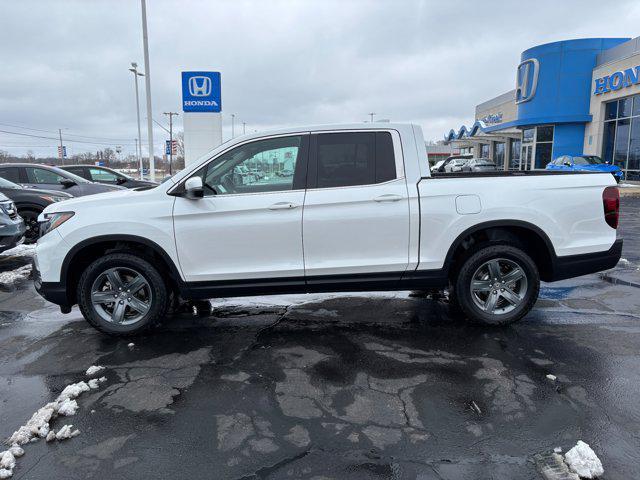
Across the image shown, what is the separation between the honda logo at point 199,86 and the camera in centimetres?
1513

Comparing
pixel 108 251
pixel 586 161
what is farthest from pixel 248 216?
pixel 586 161

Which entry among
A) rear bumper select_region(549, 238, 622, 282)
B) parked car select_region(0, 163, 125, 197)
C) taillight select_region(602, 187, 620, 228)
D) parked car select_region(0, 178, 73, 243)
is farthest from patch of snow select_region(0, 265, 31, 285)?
taillight select_region(602, 187, 620, 228)

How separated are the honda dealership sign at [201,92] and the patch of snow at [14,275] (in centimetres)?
902

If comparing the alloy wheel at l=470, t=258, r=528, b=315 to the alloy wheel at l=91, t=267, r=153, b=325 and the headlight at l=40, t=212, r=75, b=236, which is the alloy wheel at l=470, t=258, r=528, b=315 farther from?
the headlight at l=40, t=212, r=75, b=236

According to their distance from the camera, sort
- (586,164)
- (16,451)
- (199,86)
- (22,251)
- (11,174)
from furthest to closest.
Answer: (586,164)
(199,86)
(11,174)
(22,251)
(16,451)

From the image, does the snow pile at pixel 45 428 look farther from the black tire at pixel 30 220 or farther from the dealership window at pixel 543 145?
the dealership window at pixel 543 145

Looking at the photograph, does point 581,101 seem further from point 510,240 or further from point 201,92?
point 510,240

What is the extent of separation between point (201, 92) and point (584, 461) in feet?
49.4

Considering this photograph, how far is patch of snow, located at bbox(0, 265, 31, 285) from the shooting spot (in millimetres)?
7071

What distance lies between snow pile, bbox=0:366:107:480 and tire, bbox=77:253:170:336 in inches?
40.6

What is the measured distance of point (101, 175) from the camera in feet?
48.8

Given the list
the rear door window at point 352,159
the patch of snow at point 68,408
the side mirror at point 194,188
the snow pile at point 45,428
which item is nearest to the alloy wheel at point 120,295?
the side mirror at point 194,188

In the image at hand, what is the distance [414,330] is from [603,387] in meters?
1.71

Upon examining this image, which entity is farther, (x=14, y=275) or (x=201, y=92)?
A: (x=201, y=92)
